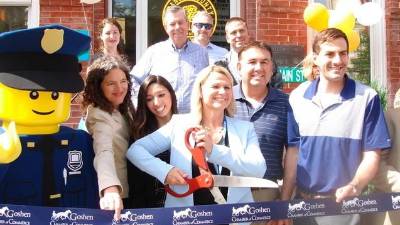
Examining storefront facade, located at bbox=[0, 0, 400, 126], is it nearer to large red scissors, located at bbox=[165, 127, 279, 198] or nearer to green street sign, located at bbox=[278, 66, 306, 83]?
green street sign, located at bbox=[278, 66, 306, 83]

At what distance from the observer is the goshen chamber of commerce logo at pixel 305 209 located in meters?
2.77

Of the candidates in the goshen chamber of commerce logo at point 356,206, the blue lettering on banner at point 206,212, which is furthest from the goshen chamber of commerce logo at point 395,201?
the goshen chamber of commerce logo at point 356,206

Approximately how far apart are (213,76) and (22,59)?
3.15 ft

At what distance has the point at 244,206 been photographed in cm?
266

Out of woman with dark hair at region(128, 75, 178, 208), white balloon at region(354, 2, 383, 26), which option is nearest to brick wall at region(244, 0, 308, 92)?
white balloon at region(354, 2, 383, 26)

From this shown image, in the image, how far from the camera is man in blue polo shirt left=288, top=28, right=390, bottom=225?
290 centimetres

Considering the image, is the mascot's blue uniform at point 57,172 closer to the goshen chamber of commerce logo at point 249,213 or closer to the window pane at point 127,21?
the goshen chamber of commerce logo at point 249,213

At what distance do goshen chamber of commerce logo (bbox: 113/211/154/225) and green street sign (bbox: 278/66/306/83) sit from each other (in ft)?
13.4

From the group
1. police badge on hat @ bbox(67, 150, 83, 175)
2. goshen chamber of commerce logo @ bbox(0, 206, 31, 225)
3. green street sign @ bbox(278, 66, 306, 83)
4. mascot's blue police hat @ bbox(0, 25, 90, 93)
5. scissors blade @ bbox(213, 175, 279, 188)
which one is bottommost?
goshen chamber of commerce logo @ bbox(0, 206, 31, 225)

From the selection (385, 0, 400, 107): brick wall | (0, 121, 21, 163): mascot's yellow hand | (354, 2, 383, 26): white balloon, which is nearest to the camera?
(0, 121, 21, 163): mascot's yellow hand

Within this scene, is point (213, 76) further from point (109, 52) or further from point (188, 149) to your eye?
point (109, 52)

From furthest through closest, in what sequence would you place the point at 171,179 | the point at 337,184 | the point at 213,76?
the point at 337,184
the point at 213,76
the point at 171,179

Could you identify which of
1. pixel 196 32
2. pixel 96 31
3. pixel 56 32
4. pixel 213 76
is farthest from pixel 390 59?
pixel 56 32

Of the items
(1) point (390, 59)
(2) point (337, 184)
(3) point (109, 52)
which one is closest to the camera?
(2) point (337, 184)
